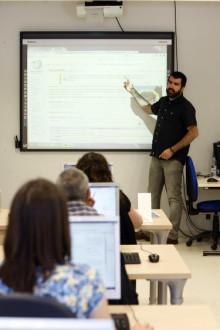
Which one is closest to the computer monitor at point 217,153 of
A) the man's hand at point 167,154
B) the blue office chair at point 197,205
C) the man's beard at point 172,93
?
the blue office chair at point 197,205

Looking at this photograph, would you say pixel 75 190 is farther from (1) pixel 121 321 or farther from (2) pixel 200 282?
(2) pixel 200 282

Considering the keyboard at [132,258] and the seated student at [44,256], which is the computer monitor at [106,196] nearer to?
the keyboard at [132,258]

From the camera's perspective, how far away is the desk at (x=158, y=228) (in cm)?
364

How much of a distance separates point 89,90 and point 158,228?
282cm

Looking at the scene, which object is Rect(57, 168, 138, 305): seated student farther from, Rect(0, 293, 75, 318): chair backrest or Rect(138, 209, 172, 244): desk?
Rect(138, 209, 172, 244): desk

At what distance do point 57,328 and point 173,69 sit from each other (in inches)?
210

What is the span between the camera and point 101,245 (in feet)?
6.54

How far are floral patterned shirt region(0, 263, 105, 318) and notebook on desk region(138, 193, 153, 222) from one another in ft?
7.32

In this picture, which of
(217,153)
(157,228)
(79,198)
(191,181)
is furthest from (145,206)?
(217,153)

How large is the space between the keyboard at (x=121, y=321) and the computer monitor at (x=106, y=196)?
110 cm

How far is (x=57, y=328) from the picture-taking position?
93 centimetres

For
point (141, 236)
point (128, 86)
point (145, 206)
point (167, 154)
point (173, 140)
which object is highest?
point (128, 86)

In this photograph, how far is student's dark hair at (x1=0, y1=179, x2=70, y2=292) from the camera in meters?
1.45

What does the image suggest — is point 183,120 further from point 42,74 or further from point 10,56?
point 10,56
